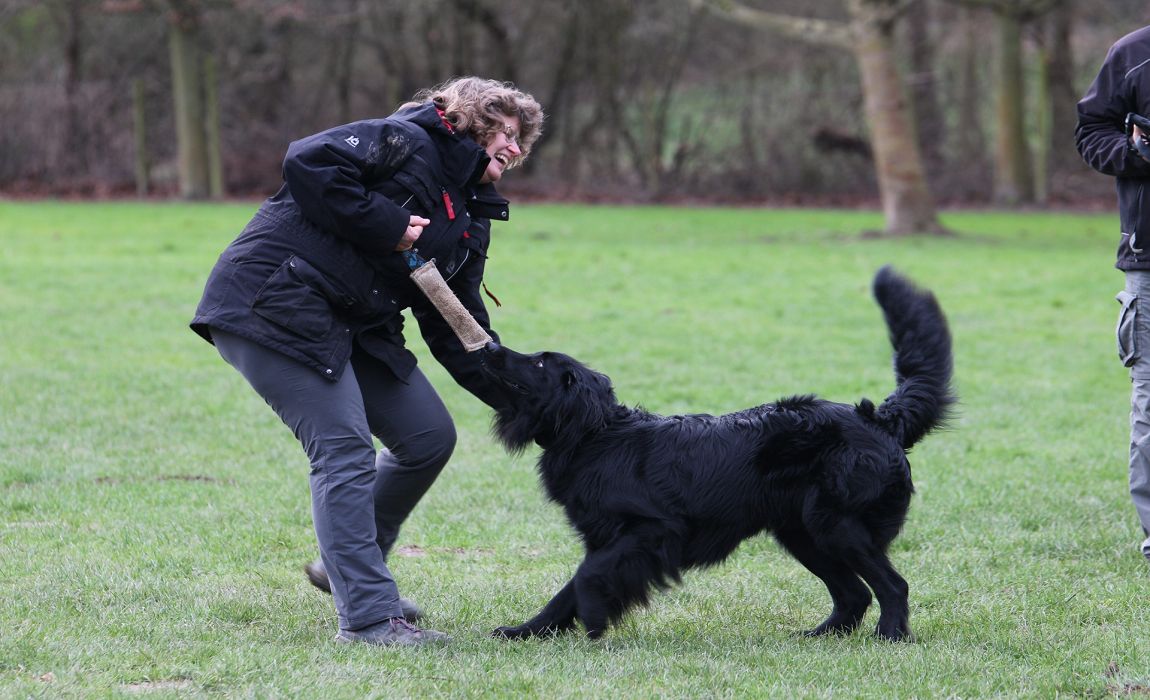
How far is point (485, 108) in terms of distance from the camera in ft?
13.0

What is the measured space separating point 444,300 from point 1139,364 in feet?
9.24

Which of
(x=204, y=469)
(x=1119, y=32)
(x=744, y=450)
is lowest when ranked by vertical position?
(x=204, y=469)

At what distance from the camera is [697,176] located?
25.4 m

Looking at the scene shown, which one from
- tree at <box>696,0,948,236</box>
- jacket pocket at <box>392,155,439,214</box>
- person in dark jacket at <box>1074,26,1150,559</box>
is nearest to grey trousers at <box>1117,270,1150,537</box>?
person in dark jacket at <box>1074,26,1150,559</box>

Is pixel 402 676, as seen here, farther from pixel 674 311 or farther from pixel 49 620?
pixel 674 311

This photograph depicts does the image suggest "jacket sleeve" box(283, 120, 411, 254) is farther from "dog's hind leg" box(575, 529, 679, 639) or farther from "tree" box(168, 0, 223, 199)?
"tree" box(168, 0, 223, 199)

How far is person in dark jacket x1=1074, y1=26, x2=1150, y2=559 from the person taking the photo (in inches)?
193

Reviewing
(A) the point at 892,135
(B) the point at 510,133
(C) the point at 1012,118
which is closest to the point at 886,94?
(A) the point at 892,135

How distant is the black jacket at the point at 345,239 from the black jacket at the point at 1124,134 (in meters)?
2.47

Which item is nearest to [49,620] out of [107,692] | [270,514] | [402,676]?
[107,692]

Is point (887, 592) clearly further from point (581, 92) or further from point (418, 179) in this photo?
point (581, 92)

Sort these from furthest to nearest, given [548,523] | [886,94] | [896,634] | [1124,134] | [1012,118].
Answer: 1. [1012,118]
2. [886,94]
3. [548,523]
4. [1124,134]
5. [896,634]

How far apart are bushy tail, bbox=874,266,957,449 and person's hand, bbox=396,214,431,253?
1.54 m

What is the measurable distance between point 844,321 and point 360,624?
851cm
